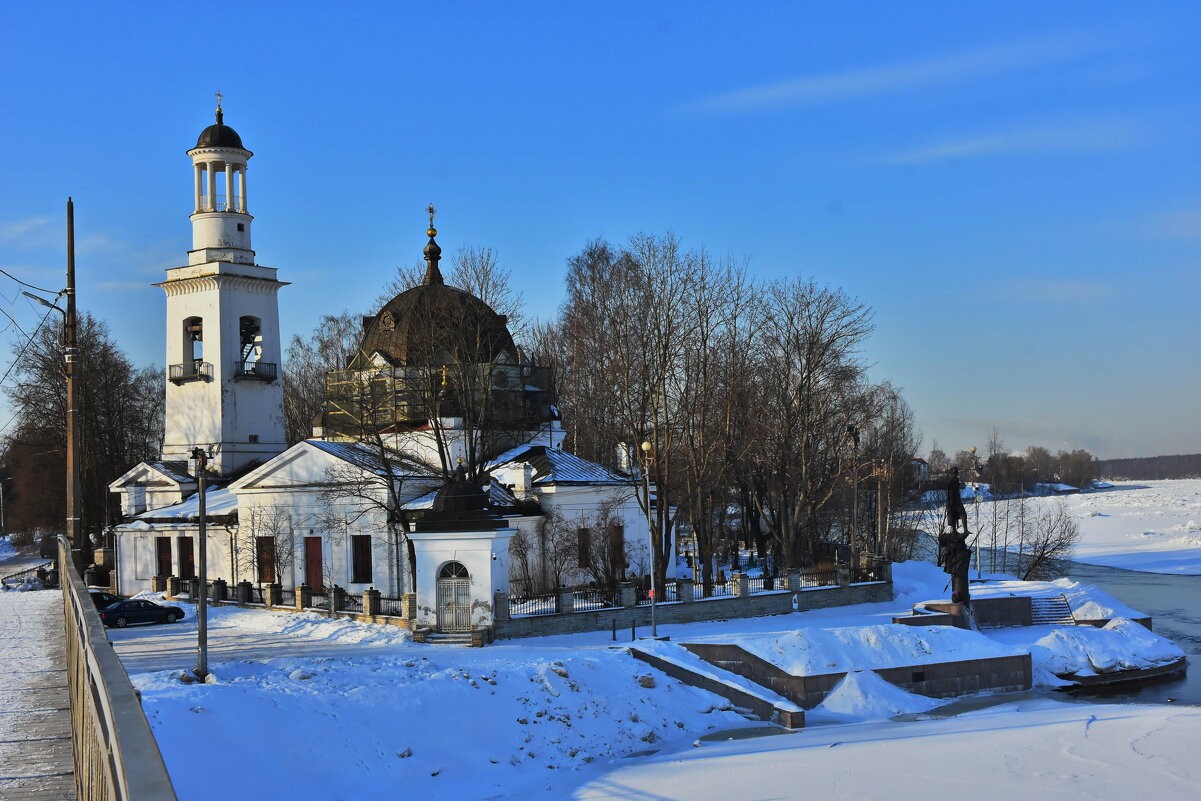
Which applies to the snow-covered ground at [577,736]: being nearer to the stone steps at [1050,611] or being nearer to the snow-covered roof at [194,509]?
the stone steps at [1050,611]

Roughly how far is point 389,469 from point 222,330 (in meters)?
14.7

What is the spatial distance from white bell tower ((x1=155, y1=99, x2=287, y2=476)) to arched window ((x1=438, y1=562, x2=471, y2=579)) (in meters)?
20.4

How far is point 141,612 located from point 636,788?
22.2 meters

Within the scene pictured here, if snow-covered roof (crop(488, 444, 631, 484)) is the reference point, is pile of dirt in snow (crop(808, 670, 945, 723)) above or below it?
below

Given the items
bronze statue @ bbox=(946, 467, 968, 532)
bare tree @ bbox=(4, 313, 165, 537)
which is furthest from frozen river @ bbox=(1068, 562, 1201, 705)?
bare tree @ bbox=(4, 313, 165, 537)

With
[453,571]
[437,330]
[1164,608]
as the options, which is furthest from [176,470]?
[1164,608]

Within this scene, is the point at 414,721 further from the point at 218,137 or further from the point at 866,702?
the point at 218,137

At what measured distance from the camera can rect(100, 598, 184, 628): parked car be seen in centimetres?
3559

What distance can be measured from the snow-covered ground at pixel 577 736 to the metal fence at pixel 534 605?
10.4 ft

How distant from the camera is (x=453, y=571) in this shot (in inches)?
1253

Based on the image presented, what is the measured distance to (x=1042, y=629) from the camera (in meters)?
37.6

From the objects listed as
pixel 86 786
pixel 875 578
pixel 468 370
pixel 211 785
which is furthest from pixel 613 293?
pixel 86 786

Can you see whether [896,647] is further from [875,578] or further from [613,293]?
[613,293]

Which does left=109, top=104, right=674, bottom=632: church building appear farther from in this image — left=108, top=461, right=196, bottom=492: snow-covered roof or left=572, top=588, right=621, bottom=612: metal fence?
left=572, top=588, right=621, bottom=612: metal fence
